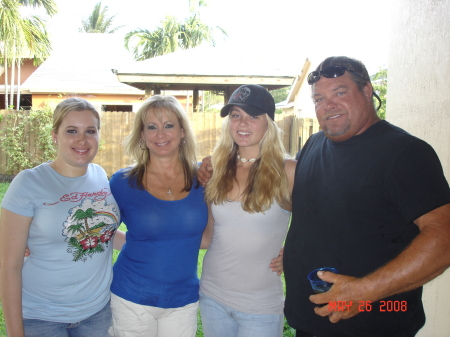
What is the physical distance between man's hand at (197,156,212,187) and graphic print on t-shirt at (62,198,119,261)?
0.66 metres

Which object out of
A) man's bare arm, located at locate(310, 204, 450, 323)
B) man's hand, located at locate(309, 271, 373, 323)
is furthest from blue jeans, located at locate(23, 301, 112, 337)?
man's bare arm, located at locate(310, 204, 450, 323)

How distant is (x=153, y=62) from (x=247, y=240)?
901cm

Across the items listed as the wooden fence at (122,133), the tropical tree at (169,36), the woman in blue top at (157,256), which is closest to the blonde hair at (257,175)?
the woman in blue top at (157,256)

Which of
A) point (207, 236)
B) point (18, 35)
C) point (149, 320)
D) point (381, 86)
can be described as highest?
point (18, 35)

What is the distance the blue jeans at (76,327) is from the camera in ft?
7.23

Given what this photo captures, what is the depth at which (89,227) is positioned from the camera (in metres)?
2.35

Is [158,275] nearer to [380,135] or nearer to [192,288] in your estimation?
[192,288]

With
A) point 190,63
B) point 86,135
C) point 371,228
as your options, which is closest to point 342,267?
point 371,228

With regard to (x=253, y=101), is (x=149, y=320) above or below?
below

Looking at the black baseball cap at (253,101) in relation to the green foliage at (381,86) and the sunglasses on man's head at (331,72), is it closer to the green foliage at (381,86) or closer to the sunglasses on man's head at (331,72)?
the sunglasses on man's head at (331,72)

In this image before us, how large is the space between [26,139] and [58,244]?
10.1 metres

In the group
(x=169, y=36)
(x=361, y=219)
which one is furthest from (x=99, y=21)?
(x=361, y=219)

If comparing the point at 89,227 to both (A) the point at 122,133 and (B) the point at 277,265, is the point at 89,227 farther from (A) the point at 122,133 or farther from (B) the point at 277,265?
(A) the point at 122,133

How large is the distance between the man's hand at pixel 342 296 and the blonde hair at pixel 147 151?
4.31ft
